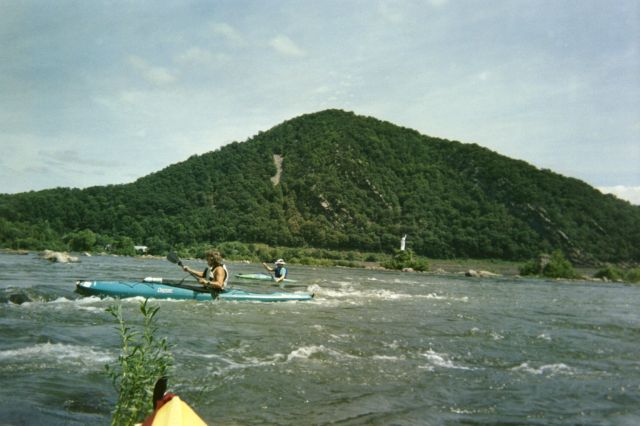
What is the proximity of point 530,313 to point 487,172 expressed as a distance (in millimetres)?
105149

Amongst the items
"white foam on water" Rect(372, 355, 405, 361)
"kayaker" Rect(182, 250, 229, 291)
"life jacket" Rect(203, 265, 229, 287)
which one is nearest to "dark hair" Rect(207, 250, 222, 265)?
"kayaker" Rect(182, 250, 229, 291)

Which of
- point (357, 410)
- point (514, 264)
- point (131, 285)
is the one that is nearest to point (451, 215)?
point (514, 264)

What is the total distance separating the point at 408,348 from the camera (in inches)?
416

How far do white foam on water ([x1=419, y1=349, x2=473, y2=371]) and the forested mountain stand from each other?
67663mm

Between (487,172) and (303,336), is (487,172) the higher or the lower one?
the higher one

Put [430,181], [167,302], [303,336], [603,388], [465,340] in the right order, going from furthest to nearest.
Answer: [430,181] < [167,302] < [465,340] < [303,336] < [603,388]

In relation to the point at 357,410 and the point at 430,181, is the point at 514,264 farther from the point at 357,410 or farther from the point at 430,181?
the point at 357,410

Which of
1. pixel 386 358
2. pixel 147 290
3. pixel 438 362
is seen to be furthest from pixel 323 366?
pixel 147 290

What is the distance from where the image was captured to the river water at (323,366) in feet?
19.8

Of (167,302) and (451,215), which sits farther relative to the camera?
(451,215)

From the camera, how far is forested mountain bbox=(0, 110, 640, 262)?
302 ft

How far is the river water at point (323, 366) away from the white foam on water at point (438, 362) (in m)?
0.05

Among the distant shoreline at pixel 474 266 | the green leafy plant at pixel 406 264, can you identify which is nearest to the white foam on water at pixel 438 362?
A: the distant shoreline at pixel 474 266

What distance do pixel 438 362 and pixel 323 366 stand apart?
7.85 ft
